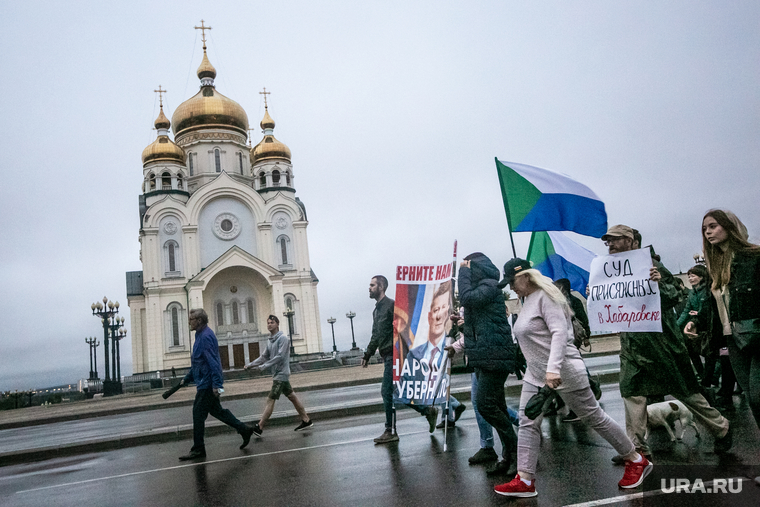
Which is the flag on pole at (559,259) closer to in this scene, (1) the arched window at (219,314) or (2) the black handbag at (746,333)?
(2) the black handbag at (746,333)

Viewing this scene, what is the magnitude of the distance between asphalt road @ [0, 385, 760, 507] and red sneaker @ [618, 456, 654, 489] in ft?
0.22

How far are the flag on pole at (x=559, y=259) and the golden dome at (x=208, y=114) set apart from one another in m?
46.5

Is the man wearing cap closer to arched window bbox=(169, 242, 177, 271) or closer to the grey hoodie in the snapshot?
the grey hoodie

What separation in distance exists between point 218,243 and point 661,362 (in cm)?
4462

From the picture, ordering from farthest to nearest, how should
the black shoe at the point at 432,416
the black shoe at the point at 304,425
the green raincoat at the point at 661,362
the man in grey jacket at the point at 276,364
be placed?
the black shoe at the point at 304,425, the man in grey jacket at the point at 276,364, the black shoe at the point at 432,416, the green raincoat at the point at 661,362

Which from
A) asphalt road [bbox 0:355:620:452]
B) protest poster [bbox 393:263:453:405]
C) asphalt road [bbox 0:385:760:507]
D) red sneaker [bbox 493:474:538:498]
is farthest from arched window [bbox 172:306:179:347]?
red sneaker [bbox 493:474:538:498]

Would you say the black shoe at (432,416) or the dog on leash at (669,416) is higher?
the black shoe at (432,416)

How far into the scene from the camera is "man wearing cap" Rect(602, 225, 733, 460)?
5.05 meters

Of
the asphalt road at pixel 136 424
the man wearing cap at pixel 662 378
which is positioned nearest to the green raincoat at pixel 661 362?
the man wearing cap at pixel 662 378

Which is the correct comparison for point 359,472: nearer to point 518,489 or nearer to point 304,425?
point 518,489

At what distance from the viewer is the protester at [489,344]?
Result: 5125 millimetres

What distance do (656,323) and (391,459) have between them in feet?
9.49

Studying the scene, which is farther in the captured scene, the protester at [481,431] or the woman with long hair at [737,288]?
the protester at [481,431]

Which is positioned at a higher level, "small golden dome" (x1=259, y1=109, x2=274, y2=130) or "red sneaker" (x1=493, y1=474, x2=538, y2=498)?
"small golden dome" (x1=259, y1=109, x2=274, y2=130)
